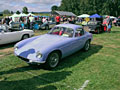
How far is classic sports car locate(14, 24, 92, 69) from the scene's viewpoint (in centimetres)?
390

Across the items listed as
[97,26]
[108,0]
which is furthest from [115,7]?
[97,26]

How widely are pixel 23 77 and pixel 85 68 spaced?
2117 mm

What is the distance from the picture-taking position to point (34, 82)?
3.46 meters

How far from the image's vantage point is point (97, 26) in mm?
12703

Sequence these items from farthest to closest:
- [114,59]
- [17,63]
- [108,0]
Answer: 1. [108,0]
2. [114,59]
3. [17,63]

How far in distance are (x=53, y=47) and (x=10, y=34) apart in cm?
396

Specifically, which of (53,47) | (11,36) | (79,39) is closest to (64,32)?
(79,39)

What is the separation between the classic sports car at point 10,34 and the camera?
6727 millimetres

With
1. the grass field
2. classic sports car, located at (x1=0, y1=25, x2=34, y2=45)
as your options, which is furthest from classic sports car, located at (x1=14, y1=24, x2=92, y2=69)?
classic sports car, located at (x1=0, y1=25, x2=34, y2=45)

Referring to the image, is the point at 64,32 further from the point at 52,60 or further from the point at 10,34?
the point at 10,34

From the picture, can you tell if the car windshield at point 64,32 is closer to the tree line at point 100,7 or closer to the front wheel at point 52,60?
the front wheel at point 52,60

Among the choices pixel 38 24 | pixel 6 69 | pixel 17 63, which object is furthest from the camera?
pixel 38 24

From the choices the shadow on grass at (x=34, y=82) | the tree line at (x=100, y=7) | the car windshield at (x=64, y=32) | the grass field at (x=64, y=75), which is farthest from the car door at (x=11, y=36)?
the tree line at (x=100, y=7)

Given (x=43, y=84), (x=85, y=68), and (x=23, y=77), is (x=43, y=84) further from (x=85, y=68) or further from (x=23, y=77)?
(x=85, y=68)
